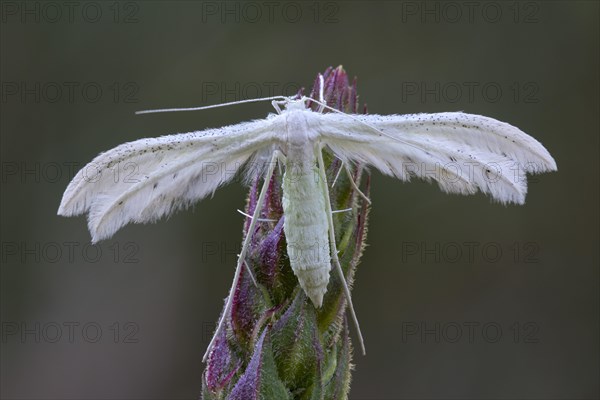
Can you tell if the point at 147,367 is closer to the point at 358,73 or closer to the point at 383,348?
the point at 383,348

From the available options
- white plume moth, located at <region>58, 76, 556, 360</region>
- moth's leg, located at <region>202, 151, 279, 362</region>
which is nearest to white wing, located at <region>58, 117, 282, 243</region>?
white plume moth, located at <region>58, 76, 556, 360</region>

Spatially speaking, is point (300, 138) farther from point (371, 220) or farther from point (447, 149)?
point (371, 220)

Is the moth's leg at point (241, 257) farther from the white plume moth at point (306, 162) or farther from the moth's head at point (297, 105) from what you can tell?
the moth's head at point (297, 105)

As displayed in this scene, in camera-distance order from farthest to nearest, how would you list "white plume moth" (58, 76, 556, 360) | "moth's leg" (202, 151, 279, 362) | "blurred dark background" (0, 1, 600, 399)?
"blurred dark background" (0, 1, 600, 399) → "white plume moth" (58, 76, 556, 360) → "moth's leg" (202, 151, 279, 362)

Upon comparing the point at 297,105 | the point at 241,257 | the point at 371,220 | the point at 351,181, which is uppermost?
the point at 297,105

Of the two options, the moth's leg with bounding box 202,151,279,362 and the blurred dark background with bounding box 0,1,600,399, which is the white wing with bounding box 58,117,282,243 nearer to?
the moth's leg with bounding box 202,151,279,362

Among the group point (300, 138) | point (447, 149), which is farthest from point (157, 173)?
point (447, 149)

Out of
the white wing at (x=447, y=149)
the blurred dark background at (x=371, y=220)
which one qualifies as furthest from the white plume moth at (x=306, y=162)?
the blurred dark background at (x=371, y=220)
